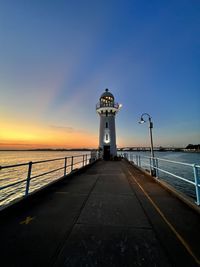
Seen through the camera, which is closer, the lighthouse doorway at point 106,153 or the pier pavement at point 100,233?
the pier pavement at point 100,233

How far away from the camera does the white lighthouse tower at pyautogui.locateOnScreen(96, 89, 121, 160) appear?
21.0 metres

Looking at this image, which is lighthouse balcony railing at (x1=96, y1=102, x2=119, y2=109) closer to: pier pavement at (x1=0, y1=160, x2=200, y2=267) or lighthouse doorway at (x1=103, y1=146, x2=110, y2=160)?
lighthouse doorway at (x1=103, y1=146, x2=110, y2=160)

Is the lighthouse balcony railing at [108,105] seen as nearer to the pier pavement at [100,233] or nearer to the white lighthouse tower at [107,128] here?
the white lighthouse tower at [107,128]

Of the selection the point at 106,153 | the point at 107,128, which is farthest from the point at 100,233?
the point at 107,128

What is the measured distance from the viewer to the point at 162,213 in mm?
3281

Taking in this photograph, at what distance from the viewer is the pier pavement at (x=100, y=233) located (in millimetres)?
1880

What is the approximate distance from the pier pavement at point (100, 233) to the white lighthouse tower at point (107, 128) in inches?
665

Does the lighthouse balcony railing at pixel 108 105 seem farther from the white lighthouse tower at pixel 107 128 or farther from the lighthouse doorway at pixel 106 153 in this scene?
the lighthouse doorway at pixel 106 153

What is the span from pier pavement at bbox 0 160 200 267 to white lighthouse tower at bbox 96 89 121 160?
16886 mm

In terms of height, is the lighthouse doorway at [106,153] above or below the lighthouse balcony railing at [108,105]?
below

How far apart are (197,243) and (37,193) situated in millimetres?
4373

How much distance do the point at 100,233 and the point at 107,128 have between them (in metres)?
19.2

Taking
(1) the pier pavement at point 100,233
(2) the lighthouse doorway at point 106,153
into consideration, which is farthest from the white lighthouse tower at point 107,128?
(1) the pier pavement at point 100,233

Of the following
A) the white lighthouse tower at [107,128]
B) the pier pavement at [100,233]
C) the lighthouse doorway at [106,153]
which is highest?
the white lighthouse tower at [107,128]
